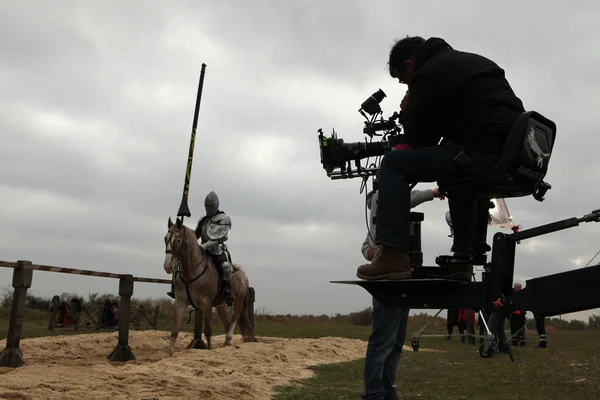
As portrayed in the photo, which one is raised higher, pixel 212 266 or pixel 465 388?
pixel 212 266

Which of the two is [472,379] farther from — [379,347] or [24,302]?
[24,302]

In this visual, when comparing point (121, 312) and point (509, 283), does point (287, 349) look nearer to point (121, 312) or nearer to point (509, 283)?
point (121, 312)

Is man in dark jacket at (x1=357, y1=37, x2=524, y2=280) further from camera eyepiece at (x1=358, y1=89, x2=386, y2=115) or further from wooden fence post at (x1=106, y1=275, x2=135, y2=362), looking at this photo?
wooden fence post at (x1=106, y1=275, x2=135, y2=362)

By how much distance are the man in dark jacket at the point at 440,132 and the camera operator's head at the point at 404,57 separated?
0.18 m

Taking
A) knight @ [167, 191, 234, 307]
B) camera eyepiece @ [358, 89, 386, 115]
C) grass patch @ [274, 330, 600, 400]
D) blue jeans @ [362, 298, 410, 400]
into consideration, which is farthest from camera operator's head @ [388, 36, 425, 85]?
knight @ [167, 191, 234, 307]

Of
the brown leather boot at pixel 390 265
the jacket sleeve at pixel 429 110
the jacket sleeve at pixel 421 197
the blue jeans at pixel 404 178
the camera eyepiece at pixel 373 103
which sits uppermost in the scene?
the camera eyepiece at pixel 373 103

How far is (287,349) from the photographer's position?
10.1 meters

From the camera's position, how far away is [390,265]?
9.00ft

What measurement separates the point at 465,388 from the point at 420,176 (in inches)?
165

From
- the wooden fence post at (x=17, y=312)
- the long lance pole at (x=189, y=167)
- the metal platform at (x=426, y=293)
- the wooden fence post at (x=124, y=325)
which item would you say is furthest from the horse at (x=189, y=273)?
the metal platform at (x=426, y=293)

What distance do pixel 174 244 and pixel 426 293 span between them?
760 cm

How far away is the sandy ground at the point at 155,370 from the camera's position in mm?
4676

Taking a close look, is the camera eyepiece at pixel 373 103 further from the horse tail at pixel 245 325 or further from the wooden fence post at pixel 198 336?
the horse tail at pixel 245 325

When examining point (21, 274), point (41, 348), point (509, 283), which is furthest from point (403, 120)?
point (41, 348)
